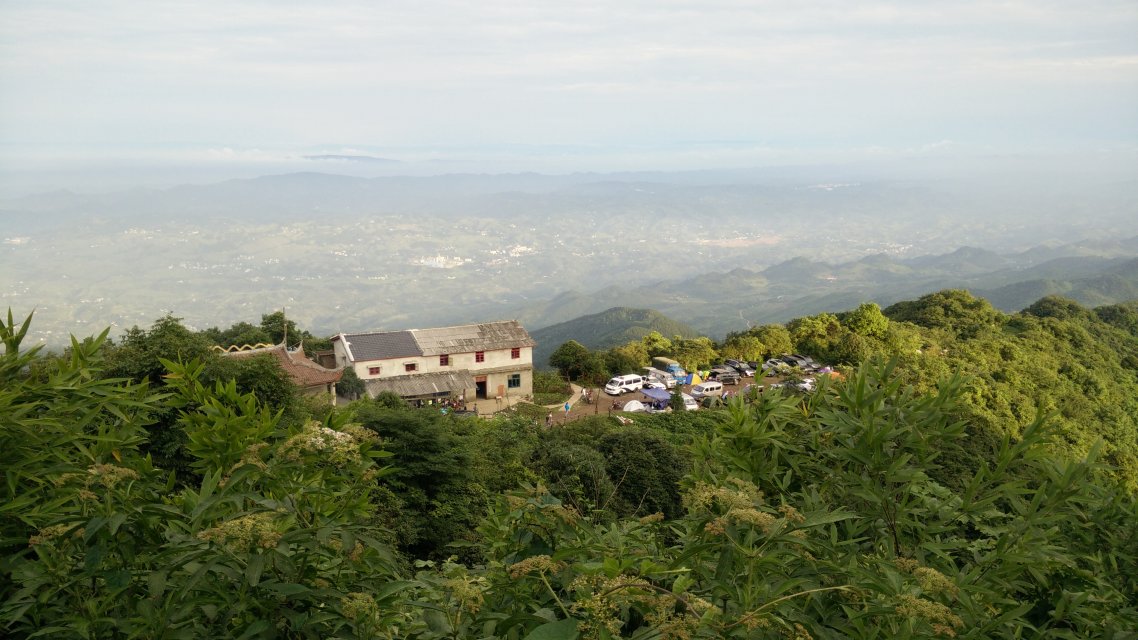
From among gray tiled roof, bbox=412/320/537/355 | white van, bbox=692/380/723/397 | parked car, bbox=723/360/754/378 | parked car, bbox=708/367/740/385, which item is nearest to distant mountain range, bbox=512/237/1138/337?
parked car, bbox=723/360/754/378

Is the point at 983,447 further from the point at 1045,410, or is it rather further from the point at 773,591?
the point at 773,591

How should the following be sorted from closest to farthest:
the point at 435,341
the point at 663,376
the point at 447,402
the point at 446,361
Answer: the point at 447,402
the point at 446,361
the point at 435,341
the point at 663,376

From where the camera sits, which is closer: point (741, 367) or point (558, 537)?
point (558, 537)

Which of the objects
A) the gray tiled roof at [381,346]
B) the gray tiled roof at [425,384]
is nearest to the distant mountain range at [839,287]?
the gray tiled roof at [381,346]

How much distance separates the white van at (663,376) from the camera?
29.1 metres

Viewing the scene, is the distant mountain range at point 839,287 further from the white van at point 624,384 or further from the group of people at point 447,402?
the group of people at point 447,402

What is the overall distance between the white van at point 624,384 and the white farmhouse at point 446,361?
2.98 meters

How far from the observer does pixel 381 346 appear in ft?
91.0

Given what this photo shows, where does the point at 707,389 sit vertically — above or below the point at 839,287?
above

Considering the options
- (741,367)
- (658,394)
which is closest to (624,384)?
(658,394)

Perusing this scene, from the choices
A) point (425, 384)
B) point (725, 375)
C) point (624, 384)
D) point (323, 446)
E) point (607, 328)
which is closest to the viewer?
point (323, 446)

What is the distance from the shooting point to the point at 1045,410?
281 centimetres

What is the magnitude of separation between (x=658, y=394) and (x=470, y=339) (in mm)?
7200

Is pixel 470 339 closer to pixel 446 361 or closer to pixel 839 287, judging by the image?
pixel 446 361
